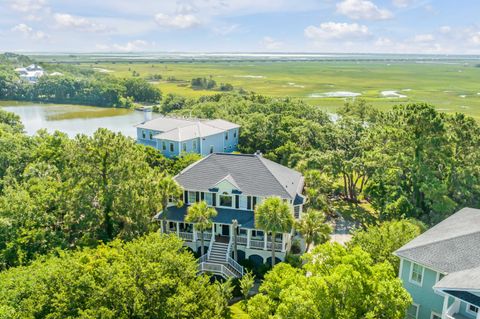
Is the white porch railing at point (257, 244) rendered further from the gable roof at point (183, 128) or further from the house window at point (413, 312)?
the gable roof at point (183, 128)

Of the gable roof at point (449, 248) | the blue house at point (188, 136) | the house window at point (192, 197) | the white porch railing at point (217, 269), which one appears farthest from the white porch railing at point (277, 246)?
the blue house at point (188, 136)

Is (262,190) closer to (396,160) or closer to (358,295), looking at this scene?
(396,160)

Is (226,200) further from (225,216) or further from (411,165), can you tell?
(411,165)

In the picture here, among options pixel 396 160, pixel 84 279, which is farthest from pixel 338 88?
pixel 84 279

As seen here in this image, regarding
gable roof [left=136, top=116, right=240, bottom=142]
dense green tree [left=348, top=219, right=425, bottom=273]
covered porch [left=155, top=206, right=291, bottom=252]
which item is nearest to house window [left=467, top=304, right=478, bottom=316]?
dense green tree [left=348, top=219, right=425, bottom=273]

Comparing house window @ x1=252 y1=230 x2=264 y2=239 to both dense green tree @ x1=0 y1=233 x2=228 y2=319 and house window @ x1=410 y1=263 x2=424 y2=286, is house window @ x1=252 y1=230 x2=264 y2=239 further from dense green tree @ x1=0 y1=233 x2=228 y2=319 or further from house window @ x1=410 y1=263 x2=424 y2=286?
house window @ x1=410 y1=263 x2=424 y2=286

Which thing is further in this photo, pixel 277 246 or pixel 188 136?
pixel 188 136

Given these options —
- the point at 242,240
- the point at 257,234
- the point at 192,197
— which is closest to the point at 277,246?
the point at 257,234
